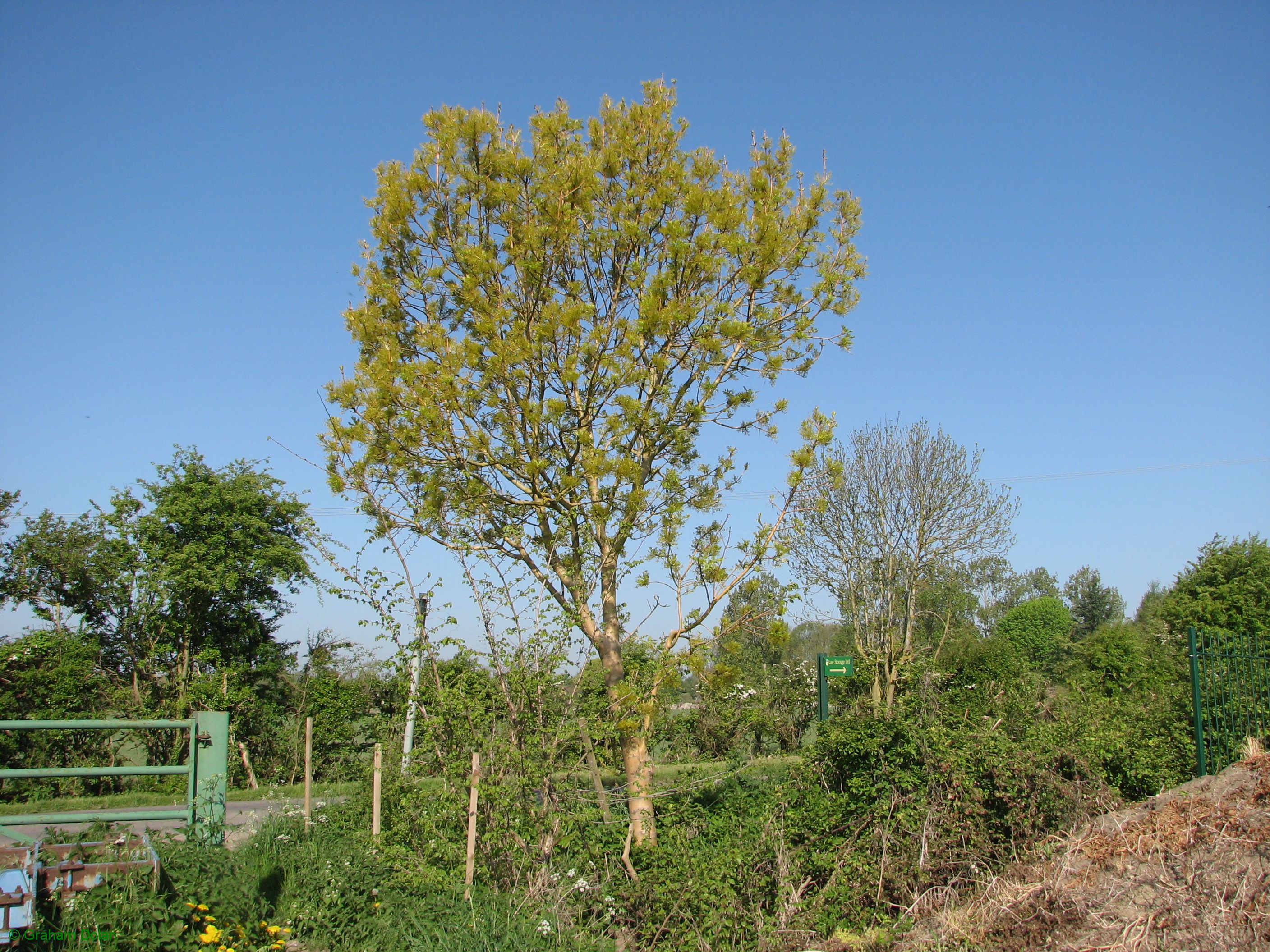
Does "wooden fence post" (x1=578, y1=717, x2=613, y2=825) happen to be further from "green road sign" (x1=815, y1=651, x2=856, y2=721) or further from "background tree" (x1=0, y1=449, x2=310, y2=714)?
"background tree" (x1=0, y1=449, x2=310, y2=714)

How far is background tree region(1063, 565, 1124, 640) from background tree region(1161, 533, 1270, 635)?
27.4 meters

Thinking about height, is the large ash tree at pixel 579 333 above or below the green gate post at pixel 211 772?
above

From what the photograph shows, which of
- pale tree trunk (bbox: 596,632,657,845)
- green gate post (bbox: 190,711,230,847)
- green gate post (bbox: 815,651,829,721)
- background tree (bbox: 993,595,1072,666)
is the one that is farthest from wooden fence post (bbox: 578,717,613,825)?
background tree (bbox: 993,595,1072,666)

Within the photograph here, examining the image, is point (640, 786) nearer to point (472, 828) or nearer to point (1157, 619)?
point (472, 828)

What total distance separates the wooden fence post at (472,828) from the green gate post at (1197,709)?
607cm

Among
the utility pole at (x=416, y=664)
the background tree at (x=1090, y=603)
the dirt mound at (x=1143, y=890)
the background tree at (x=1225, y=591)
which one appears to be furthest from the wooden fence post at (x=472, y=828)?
the background tree at (x=1090, y=603)

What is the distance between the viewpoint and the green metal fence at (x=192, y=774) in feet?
14.0

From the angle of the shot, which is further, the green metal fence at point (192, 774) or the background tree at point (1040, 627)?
the background tree at point (1040, 627)

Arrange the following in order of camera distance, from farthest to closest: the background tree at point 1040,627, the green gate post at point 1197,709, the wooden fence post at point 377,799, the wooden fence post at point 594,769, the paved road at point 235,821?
the background tree at point 1040,627
the green gate post at point 1197,709
the wooden fence post at point 377,799
the wooden fence post at point 594,769
the paved road at point 235,821

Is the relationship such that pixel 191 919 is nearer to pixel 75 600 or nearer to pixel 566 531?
pixel 566 531

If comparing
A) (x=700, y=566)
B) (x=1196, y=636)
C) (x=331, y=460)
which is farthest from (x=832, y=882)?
(x=331, y=460)

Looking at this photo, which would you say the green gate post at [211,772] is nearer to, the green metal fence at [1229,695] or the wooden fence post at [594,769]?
the wooden fence post at [594,769]

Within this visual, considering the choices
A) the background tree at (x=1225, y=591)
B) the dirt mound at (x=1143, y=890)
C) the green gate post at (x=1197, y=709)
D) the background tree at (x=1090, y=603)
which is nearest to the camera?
the dirt mound at (x=1143, y=890)

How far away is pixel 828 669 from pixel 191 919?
30.9ft
